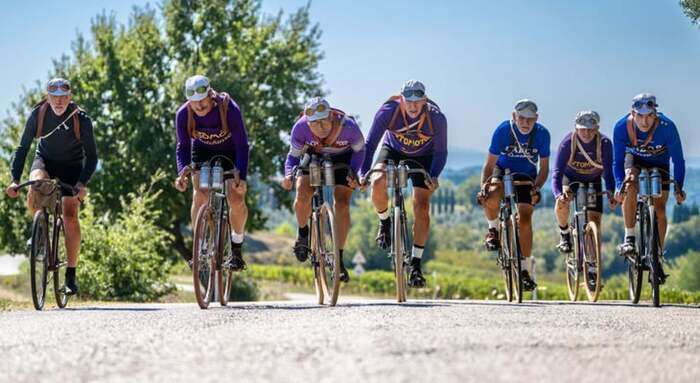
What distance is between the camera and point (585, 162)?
15.7 metres

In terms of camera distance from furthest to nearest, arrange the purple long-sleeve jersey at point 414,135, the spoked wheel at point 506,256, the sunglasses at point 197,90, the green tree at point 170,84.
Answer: the green tree at point 170,84
the spoked wheel at point 506,256
the purple long-sleeve jersey at point 414,135
the sunglasses at point 197,90

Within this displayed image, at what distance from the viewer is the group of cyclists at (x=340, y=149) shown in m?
12.1

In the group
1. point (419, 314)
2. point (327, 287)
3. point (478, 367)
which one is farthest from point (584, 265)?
point (478, 367)

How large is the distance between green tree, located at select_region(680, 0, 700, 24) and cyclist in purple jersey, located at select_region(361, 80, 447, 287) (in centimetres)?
991

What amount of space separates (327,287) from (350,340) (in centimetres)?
502

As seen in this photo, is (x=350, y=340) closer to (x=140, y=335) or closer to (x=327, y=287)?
(x=140, y=335)

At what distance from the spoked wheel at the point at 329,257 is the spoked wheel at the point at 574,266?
4.73 meters

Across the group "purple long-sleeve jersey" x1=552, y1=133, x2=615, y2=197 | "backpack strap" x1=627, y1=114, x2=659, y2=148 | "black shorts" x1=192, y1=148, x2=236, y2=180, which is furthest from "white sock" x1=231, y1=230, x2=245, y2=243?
"purple long-sleeve jersey" x1=552, y1=133, x2=615, y2=197

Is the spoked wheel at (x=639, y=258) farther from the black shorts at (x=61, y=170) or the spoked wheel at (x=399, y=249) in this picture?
the black shorts at (x=61, y=170)

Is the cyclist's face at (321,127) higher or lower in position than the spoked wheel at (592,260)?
higher

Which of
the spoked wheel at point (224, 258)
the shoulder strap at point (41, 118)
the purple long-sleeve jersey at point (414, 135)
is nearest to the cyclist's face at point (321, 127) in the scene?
the purple long-sleeve jersey at point (414, 135)

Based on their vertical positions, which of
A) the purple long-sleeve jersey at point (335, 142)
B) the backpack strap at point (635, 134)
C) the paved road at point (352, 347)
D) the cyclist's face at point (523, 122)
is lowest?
the paved road at point (352, 347)

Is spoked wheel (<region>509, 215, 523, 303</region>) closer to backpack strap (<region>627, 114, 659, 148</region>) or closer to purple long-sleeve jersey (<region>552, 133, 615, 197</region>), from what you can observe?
backpack strap (<region>627, 114, 659, 148</region>)

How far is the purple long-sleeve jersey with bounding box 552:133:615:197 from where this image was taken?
15.6 meters
